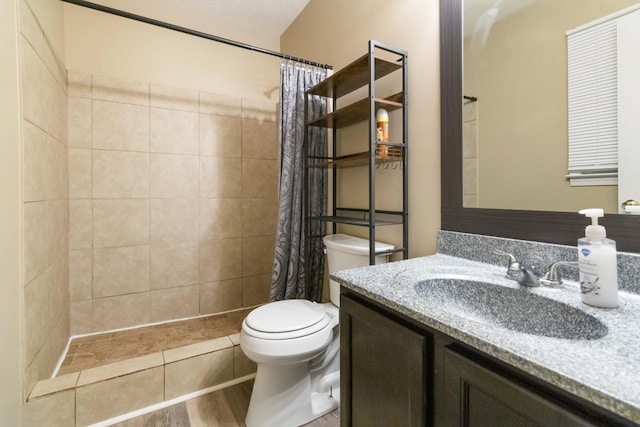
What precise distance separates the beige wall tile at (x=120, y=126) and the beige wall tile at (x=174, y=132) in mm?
55

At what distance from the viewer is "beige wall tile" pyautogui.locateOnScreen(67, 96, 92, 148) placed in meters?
1.90

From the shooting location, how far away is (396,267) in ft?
3.44

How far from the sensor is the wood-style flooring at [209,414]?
1401mm

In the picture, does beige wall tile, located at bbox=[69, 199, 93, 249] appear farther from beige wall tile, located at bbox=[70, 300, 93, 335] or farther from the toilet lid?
the toilet lid

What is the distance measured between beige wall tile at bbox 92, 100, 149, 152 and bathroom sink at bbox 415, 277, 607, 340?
6.86 feet

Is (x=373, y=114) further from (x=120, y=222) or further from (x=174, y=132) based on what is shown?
(x=120, y=222)

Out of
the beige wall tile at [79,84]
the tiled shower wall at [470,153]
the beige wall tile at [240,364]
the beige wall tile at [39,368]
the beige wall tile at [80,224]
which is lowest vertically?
the beige wall tile at [240,364]

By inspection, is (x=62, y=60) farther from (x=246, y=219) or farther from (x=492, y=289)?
(x=492, y=289)

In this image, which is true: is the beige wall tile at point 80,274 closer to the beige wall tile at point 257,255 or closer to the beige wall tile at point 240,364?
the beige wall tile at point 257,255

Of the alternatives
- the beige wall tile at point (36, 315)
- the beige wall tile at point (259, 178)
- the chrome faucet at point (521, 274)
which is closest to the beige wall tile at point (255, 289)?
the beige wall tile at point (259, 178)

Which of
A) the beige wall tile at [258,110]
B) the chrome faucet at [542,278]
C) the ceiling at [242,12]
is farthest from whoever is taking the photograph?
the beige wall tile at [258,110]

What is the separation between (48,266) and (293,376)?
133 cm

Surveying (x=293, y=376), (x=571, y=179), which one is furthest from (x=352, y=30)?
(x=293, y=376)

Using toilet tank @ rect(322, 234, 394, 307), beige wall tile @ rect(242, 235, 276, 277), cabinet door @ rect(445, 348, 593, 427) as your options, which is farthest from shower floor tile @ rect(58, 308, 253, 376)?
cabinet door @ rect(445, 348, 593, 427)
